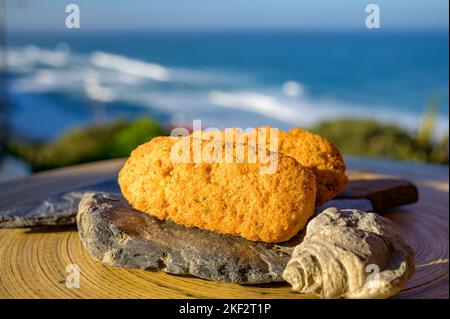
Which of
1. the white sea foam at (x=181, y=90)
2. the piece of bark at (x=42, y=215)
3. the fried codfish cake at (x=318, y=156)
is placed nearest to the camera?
the fried codfish cake at (x=318, y=156)

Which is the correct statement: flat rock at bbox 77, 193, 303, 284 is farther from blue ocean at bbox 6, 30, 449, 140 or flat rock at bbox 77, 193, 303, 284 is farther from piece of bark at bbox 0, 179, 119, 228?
blue ocean at bbox 6, 30, 449, 140

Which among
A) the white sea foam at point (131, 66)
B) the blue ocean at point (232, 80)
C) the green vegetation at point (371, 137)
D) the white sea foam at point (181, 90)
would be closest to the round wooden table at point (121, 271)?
the green vegetation at point (371, 137)

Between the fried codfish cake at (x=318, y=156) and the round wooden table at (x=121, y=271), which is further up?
the fried codfish cake at (x=318, y=156)

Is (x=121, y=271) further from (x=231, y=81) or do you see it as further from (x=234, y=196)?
(x=231, y=81)

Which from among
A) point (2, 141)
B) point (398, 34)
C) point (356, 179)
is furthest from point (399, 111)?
point (356, 179)

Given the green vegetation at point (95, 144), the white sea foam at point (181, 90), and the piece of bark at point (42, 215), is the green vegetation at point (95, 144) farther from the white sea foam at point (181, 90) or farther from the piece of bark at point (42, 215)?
the white sea foam at point (181, 90)

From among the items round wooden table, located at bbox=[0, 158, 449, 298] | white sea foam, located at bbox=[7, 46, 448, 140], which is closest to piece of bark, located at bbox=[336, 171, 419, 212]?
round wooden table, located at bbox=[0, 158, 449, 298]
